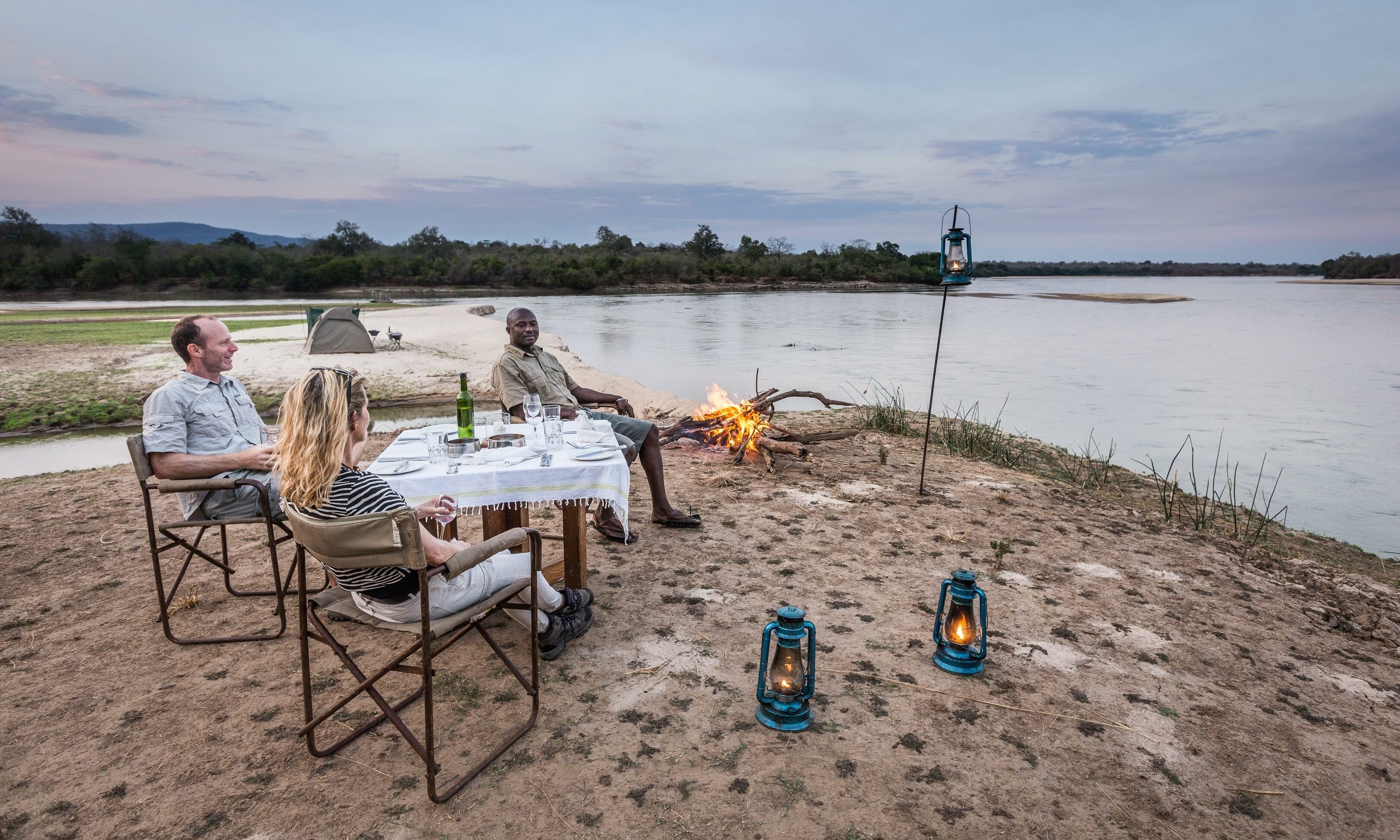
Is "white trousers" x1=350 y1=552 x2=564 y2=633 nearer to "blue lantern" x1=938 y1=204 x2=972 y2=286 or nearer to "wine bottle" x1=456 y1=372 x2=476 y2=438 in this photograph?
"wine bottle" x1=456 y1=372 x2=476 y2=438

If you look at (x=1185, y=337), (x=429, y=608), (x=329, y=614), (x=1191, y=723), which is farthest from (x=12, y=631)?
(x=1185, y=337)

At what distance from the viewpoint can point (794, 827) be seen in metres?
2.20

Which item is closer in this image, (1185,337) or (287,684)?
(287,684)

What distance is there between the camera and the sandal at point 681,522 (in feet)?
15.8

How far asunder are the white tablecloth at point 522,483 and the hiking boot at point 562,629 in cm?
50

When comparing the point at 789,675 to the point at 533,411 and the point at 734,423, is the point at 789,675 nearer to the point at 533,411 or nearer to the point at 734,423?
the point at 533,411

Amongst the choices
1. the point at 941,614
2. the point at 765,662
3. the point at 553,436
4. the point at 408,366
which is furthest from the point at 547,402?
the point at 408,366

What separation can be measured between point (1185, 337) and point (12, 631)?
3441 centimetres

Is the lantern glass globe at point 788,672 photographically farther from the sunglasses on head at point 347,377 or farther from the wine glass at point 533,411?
the wine glass at point 533,411

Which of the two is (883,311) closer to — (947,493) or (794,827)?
(947,493)

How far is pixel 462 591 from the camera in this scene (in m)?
2.48

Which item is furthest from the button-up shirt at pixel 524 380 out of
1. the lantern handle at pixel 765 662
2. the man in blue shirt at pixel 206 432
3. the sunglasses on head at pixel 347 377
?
the lantern handle at pixel 765 662

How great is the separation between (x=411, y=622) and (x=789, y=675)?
137cm

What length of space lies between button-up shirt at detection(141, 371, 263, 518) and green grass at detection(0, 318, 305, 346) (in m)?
12.0
